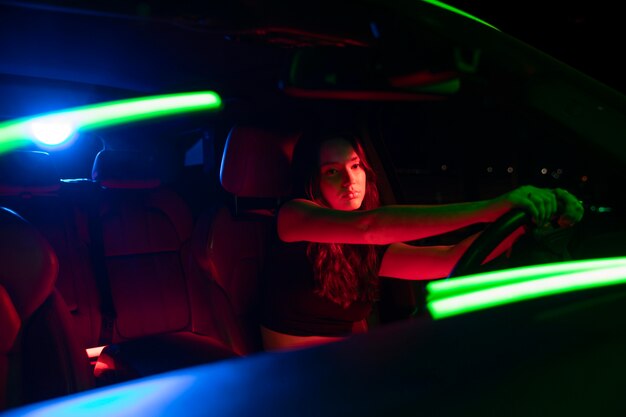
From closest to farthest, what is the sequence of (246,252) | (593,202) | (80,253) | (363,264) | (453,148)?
(593,202)
(363,264)
(246,252)
(80,253)
(453,148)

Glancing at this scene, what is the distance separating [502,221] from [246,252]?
152 cm

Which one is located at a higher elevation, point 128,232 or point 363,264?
point 128,232

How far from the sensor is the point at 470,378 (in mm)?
993

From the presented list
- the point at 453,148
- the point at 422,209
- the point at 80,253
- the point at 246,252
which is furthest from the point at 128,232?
the point at 453,148

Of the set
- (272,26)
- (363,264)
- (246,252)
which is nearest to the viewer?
(272,26)

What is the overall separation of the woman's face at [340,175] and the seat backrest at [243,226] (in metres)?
0.21

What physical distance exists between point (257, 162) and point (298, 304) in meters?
0.64

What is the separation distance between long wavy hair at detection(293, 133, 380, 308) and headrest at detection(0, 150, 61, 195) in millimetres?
1179

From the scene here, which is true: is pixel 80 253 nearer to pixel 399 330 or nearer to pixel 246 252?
pixel 246 252

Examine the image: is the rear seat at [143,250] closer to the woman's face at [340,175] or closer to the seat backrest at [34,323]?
the woman's face at [340,175]

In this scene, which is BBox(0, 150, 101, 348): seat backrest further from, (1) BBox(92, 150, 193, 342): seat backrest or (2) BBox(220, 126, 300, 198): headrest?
(2) BBox(220, 126, 300, 198): headrest

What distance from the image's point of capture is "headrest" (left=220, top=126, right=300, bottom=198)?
8.48ft

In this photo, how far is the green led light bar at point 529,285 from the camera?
1252 millimetres

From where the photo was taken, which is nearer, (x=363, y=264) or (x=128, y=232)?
(x=363, y=264)
